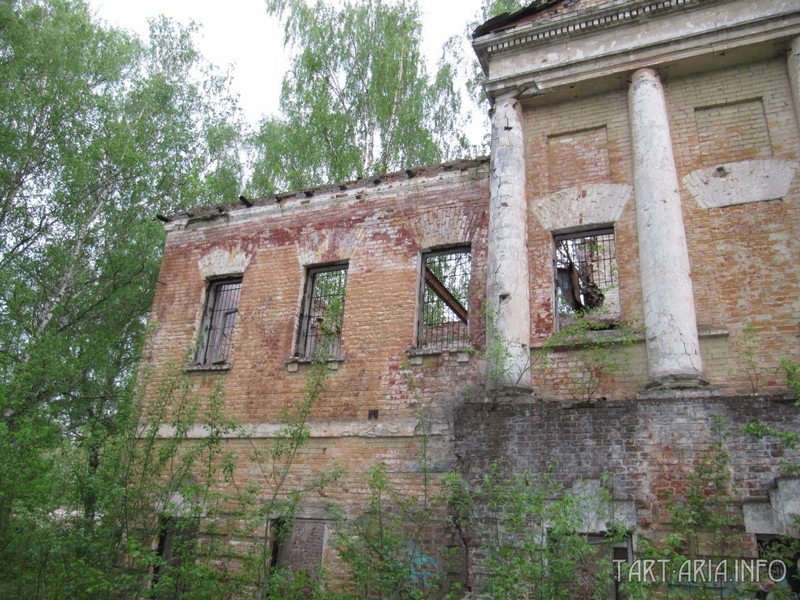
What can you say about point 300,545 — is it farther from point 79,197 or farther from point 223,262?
point 79,197

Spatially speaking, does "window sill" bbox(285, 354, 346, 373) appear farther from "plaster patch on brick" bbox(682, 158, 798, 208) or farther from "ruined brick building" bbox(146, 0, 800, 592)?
"plaster patch on brick" bbox(682, 158, 798, 208)

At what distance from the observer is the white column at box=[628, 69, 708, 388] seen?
6559 millimetres

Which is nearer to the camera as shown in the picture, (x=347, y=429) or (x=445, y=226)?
(x=347, y=429)

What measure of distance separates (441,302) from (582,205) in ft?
12.3

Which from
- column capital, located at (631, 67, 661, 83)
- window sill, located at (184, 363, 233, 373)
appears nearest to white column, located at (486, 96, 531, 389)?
column capital, located at (631, 67, 661, 83)

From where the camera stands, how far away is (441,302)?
11117 millimetres

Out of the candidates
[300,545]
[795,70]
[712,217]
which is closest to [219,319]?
[300,545]

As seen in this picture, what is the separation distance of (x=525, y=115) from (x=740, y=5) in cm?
297

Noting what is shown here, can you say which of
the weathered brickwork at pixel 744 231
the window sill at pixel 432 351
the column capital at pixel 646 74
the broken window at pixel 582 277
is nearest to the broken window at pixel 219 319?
the window sill at pixel 432 351

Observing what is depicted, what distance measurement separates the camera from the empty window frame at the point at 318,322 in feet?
30.9

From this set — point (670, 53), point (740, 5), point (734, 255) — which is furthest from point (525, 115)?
point (734, 255)

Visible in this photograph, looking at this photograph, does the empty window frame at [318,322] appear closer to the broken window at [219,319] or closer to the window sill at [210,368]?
the window sill at [210,368]

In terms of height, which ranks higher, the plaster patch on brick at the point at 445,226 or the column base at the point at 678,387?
the plaster patch on brick at the point at 445,226

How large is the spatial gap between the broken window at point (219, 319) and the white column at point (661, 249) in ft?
21.4
